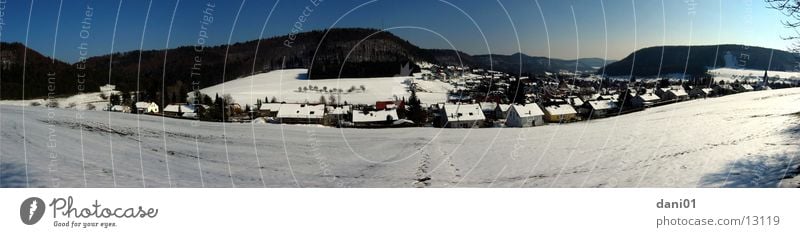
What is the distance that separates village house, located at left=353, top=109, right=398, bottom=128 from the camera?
186 inches

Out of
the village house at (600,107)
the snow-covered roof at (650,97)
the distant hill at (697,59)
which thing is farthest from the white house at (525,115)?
the snow-covered roof at (650,97)

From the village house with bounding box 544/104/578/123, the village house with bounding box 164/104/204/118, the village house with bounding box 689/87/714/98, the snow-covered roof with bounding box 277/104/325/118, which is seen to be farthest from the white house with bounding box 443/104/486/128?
the village house with bounding box 164/104/204/118

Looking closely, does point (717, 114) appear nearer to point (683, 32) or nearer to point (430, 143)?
point (683, 32)

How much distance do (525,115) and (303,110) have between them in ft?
8.36

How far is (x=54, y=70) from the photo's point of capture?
425cm

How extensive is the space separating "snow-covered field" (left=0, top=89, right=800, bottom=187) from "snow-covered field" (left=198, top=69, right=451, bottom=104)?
377mm

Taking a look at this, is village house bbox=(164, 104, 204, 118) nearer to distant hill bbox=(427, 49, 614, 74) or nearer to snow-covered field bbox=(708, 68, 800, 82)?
distant hill bbox=(427, 49, 614, 74)

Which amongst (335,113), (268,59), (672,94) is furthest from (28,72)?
(672,94)

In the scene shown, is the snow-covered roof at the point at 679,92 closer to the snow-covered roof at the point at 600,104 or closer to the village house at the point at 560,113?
the snow-covered roof at the point at 600,104

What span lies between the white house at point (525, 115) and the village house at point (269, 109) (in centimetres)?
261

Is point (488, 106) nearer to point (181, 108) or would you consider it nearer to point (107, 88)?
point (181, 108)

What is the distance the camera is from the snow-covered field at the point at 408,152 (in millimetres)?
4258
